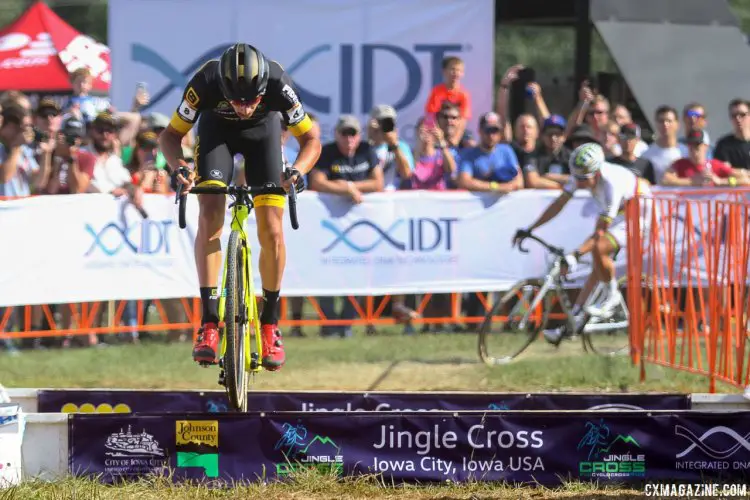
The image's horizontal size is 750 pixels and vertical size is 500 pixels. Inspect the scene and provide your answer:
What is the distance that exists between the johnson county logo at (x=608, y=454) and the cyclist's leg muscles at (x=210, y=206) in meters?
2.28

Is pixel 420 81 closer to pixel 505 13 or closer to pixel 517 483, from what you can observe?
pixel 505 13

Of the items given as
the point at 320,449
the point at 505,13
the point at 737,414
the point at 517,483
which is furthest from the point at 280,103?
the point at 505,13

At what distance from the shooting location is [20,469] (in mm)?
7090

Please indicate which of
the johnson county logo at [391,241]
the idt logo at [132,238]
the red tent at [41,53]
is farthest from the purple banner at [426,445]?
the red tent at [41,53]

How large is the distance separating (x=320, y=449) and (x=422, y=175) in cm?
704

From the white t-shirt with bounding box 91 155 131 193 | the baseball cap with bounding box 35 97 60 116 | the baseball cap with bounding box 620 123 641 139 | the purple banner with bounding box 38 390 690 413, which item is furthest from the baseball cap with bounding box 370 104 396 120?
the purple banner with bounding box 38 390 690 413

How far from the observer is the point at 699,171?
14.4 m

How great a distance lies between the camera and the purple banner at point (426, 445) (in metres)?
7.20

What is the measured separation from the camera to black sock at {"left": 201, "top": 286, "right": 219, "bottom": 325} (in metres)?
8.01

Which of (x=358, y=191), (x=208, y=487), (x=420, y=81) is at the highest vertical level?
(x=420, y=81)

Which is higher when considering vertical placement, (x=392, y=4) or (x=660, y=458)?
(x=392, y=4)

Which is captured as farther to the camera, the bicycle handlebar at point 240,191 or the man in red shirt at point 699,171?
the man in red shirt at point 699,171

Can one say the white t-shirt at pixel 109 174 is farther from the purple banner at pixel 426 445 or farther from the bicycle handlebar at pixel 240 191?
the purple banner at pixel 426 445

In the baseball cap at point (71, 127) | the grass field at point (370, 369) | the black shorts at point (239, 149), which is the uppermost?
Result: the baseball cap at point (71, 127)
